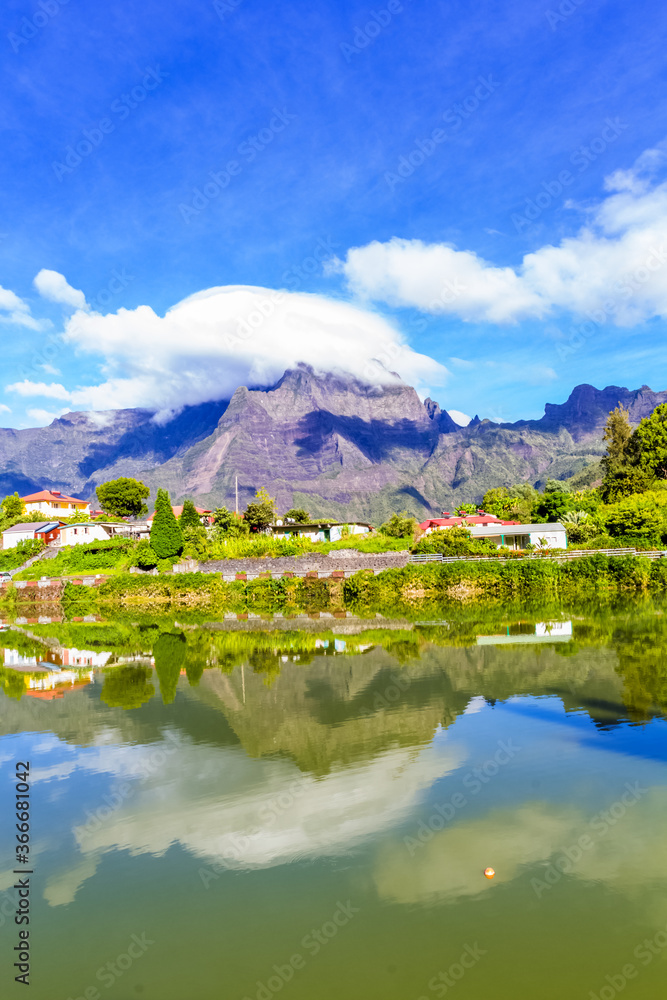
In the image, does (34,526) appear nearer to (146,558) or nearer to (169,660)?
(146,558)

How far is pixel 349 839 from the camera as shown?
9.37 meters

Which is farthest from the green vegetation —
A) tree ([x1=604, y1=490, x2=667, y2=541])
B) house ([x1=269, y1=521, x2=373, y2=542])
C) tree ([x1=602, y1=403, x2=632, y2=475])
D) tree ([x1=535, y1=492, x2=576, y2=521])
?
tree ([x1=602, y1=403, x2=632, y2=475])

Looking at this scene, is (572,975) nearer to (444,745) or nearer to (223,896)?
(223,896)

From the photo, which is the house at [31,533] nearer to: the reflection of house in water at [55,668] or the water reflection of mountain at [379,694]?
the reflection of house in water at [55,668]

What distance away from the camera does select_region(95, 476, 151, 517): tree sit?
298 ft

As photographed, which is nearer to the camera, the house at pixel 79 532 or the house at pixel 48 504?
the house at pixel 79 532

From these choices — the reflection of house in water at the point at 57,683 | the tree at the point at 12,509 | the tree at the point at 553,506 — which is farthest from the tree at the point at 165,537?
the tree at the point at 553,506

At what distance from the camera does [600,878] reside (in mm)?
7949

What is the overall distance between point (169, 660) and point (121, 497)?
69.9 metres

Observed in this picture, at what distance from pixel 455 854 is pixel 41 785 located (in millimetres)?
8891

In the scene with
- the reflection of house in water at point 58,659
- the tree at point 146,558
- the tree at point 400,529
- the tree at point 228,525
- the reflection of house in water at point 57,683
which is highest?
the tree at point 228,525

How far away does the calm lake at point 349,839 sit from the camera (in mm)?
6664

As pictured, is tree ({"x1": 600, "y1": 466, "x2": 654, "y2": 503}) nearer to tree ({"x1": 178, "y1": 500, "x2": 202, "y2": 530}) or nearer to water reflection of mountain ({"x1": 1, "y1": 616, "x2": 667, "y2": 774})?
water reflection of mountain ({"x1": 1, "y1": 616, "x2": 667, "y2": 774})

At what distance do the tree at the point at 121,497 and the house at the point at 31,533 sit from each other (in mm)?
12213
